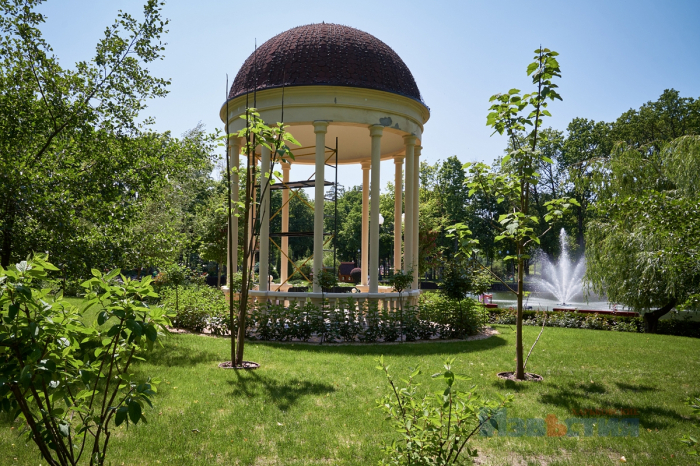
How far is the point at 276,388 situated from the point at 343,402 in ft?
4.40

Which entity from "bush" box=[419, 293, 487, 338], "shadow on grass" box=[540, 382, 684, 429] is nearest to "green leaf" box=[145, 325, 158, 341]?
"shadow on grass" box=[540, 382, 684, 429]

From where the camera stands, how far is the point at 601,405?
7.43 metres

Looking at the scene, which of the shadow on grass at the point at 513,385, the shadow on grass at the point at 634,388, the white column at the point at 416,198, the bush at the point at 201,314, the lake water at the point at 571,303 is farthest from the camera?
the lake water at the point at 571,303

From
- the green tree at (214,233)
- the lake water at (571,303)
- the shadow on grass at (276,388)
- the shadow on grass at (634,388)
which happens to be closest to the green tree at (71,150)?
the shadow on grass at (276,388)

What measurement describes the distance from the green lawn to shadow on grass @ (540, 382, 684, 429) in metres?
0.02

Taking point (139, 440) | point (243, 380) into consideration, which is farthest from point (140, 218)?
point (139, 440)

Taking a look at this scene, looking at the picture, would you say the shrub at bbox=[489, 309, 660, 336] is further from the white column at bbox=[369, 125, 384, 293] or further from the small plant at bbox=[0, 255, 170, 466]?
the small plant at bbox=[0, 255, 170, 466]

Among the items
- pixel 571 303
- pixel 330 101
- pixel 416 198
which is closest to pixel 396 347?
pixel 416 198

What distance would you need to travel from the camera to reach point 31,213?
8180 millimetres

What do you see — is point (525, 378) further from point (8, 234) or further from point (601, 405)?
point (8, 234)

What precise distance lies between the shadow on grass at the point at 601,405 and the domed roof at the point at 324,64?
10660mm

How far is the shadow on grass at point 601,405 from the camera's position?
6766 mm

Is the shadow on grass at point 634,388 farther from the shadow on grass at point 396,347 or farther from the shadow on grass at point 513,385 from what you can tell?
the shadow on grass at point 396,347

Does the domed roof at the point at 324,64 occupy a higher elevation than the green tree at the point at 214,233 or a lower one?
higher
